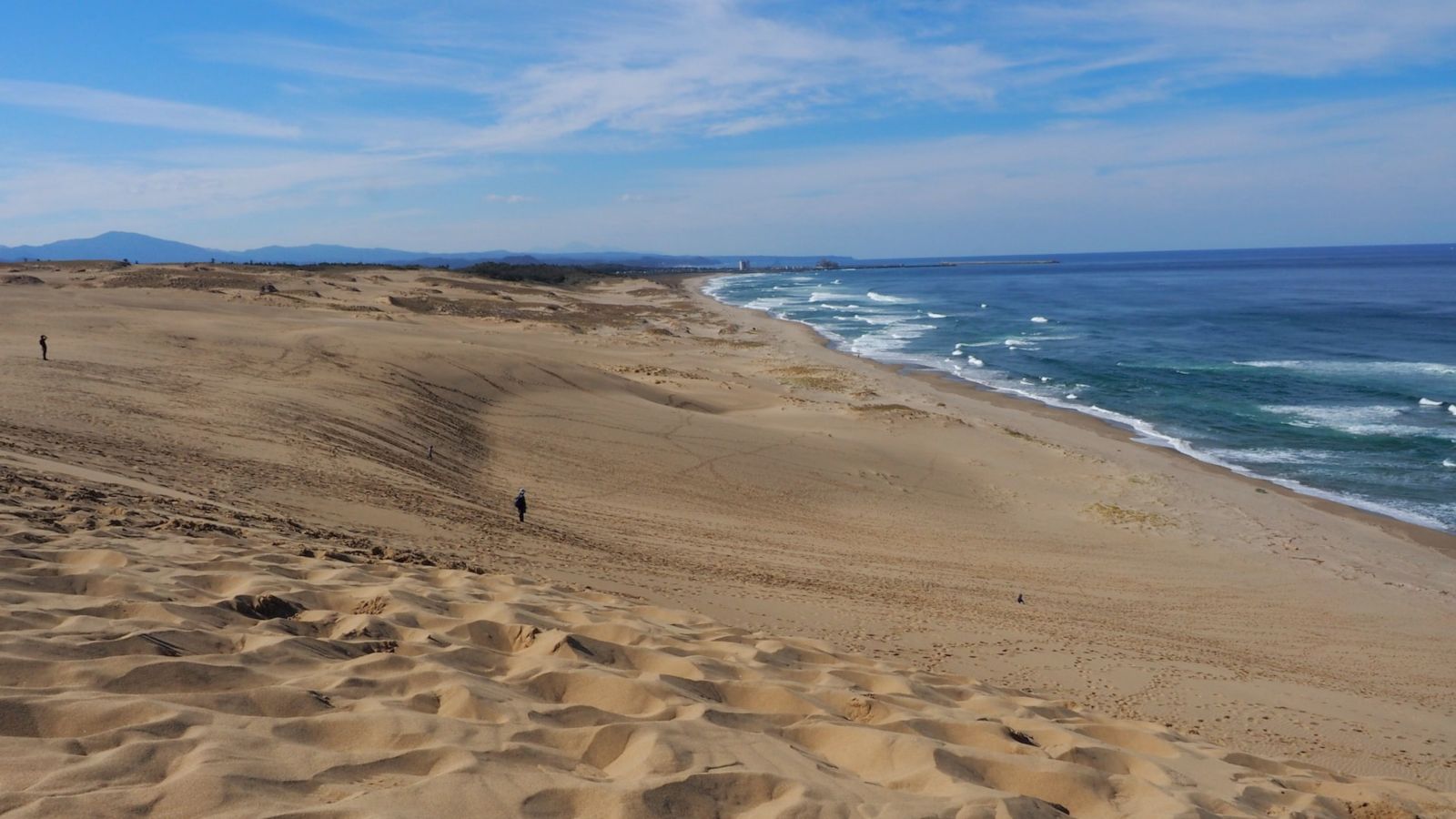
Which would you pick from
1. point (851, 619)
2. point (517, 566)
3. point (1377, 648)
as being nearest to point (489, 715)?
point (517, 566)

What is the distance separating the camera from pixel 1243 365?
44938 millimetres

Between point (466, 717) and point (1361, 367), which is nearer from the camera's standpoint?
point (466, 717)

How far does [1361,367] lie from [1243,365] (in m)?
4.99

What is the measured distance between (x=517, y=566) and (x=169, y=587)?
407 cm

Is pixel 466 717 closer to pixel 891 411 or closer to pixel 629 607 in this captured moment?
pixel 629 607

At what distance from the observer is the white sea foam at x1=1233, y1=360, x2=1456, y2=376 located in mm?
41750

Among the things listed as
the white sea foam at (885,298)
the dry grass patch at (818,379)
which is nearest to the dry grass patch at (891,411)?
the dry grass patch at (818,379)

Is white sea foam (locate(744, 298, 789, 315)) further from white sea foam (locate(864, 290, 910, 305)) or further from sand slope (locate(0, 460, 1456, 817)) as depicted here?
sand slope (locate(0, 460, 1456, 817))

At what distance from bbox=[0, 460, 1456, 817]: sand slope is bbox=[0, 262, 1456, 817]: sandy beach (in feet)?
0.08

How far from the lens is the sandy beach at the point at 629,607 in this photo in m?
4.23

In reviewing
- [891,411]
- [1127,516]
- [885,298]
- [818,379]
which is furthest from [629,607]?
[885,298]

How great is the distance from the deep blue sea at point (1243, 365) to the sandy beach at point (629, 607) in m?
3.50

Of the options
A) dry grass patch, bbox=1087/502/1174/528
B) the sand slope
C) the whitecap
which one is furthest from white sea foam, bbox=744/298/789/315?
the sand slope

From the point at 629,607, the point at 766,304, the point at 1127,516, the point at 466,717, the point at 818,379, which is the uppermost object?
the point at 766,304
